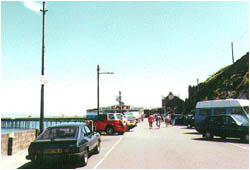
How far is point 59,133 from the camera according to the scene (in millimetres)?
8391

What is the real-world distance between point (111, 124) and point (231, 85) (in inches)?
1415

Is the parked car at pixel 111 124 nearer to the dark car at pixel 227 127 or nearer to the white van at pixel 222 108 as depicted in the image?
the white van at pixel 222 108

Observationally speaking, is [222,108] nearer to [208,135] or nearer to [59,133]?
[208,135]

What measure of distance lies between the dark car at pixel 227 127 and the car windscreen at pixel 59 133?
9.93 m

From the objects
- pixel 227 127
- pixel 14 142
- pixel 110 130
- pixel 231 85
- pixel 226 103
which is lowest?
pixel 110 130

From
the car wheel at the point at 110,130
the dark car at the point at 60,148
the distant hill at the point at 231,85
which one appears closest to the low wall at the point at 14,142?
the dark car at the point at 60,148

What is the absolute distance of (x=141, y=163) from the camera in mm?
8102

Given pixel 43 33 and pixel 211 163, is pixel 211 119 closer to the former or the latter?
pixel 211 163

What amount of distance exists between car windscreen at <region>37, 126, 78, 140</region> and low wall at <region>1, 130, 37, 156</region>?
8.39 ft

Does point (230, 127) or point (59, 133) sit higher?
point (59, 133)

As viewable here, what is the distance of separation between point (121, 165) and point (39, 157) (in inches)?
98.5

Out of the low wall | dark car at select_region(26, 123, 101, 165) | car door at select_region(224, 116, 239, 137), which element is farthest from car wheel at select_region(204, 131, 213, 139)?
the low wall

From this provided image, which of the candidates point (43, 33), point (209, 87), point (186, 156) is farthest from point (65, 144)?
point (209, 87)

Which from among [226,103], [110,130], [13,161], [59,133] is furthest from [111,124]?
[59,133]
